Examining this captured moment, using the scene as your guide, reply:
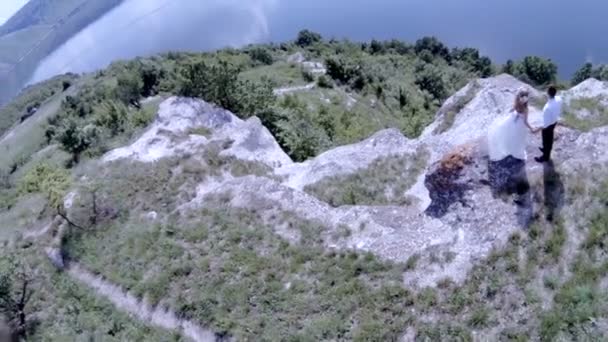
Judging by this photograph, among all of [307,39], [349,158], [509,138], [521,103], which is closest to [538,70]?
[307,39]

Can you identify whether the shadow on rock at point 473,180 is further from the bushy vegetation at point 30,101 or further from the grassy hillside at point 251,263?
the bushy vegetation at point 30,101

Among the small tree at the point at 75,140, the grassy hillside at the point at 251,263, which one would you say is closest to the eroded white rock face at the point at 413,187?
the grassy hillside at the point at 251,263

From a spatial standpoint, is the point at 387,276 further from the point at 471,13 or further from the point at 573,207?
the point at 471,13

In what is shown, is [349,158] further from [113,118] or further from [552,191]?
[113,118]

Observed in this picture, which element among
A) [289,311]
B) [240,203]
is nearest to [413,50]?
[240,203]

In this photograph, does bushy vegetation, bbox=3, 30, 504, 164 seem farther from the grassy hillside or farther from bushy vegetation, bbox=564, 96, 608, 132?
bushy vegetation, bbox=564, 96, 608, 132

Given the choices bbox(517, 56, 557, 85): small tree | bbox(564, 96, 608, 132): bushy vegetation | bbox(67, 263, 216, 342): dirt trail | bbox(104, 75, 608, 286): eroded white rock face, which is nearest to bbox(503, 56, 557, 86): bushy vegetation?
bbox(517, 56, 557, 85): small tree
